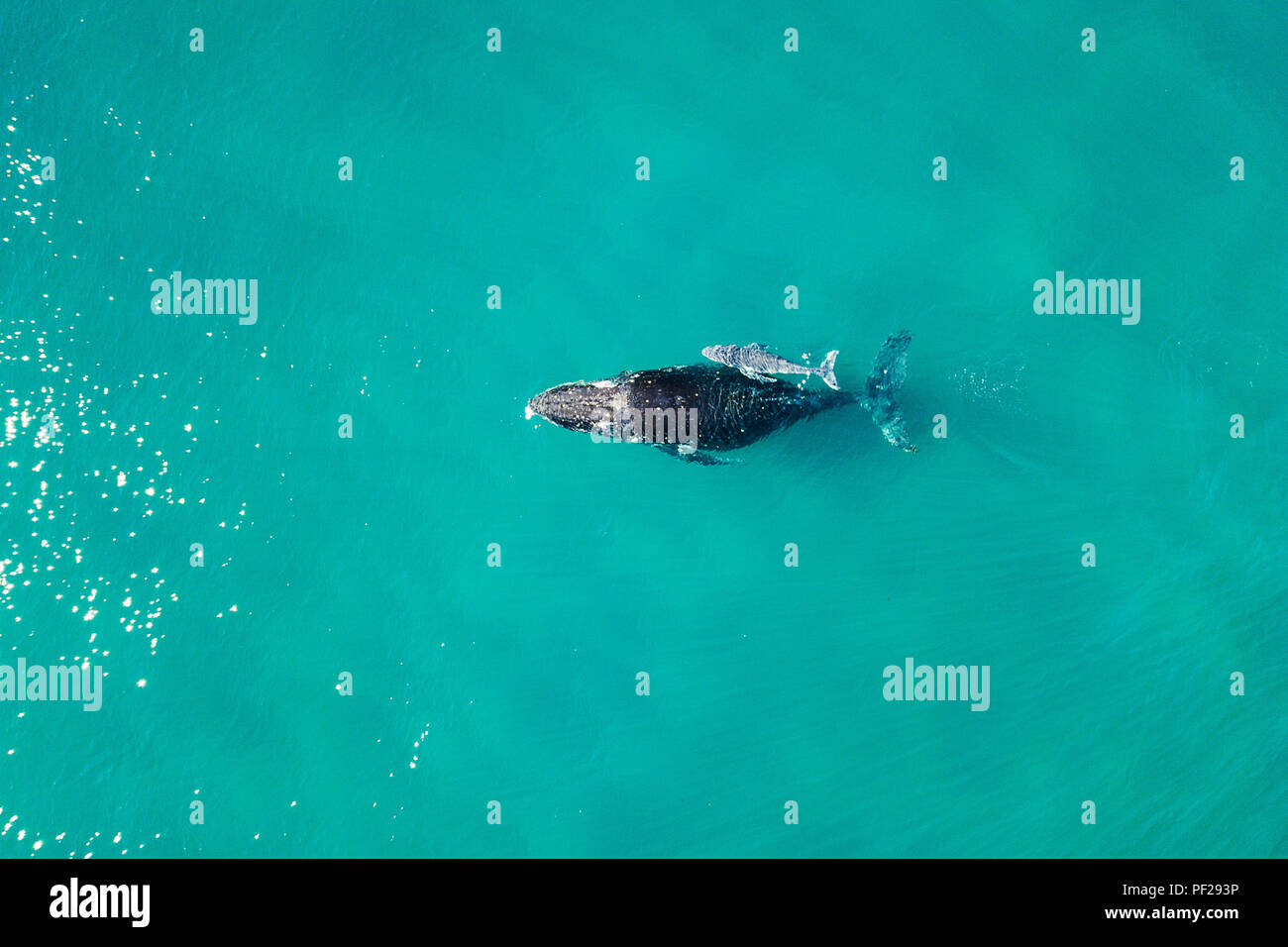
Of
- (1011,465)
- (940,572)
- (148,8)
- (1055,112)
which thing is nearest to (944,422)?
(1011,465)

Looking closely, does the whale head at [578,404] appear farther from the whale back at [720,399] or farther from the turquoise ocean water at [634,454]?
the turquoise ocean water at [634,454]

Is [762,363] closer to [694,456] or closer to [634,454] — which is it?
[694,456]

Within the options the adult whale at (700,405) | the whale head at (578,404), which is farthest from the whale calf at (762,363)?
the whale head at (578,404)

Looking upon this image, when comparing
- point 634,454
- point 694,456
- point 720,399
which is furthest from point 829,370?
point 634,454

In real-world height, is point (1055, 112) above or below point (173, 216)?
above

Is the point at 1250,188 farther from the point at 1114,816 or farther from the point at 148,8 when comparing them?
the point at 148,8
